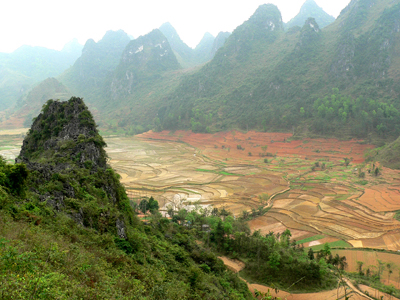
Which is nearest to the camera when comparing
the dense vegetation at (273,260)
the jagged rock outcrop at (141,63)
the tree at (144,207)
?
the dense vegetation at (273,260)

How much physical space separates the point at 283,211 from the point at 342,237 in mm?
8063

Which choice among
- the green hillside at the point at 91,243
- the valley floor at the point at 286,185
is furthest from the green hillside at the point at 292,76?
the green hillside at the point at 91,243

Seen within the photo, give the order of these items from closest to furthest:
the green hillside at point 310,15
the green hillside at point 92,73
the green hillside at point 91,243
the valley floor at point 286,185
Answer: the green hillside at point 91,243
the valley floor at point 286,185
the green hillside at point 92,73
the green hillside at point 310,15

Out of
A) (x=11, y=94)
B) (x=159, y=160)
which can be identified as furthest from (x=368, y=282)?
(x=11, y=94)

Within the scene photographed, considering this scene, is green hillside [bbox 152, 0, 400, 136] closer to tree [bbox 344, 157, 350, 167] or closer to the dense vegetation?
tree [bbox 344, 157, 350, 167]

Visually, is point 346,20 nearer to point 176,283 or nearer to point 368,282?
point 368,282

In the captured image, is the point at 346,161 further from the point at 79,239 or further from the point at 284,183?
the point at 79,239

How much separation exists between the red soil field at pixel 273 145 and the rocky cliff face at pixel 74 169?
166 feet

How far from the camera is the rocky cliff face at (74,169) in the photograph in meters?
11.9

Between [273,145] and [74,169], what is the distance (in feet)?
214

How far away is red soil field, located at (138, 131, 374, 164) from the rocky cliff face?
50.7 m

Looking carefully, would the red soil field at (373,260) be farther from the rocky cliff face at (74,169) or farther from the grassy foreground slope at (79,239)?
the rocky cliff face at (74,169)

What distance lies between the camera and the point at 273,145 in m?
73.9

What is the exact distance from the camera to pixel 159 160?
64.9 meters
